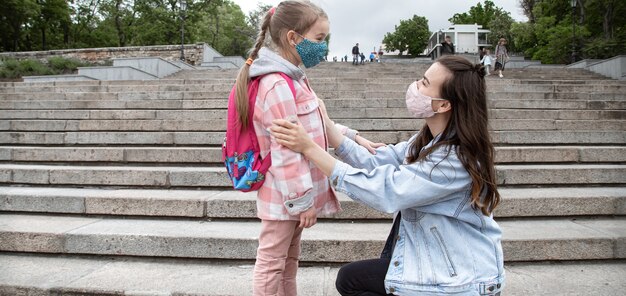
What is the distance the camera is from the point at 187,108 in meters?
7.23

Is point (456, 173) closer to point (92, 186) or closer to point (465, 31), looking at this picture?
point (92, 186)

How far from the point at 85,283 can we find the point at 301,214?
2049 mm

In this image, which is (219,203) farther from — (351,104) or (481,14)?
(481,14)

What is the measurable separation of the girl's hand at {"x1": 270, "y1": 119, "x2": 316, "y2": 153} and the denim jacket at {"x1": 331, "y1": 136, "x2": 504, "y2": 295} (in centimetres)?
20

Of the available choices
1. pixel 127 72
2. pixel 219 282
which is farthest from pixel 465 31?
pixel 219 282

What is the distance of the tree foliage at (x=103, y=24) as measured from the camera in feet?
91.4

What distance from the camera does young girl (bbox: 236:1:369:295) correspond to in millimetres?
1771

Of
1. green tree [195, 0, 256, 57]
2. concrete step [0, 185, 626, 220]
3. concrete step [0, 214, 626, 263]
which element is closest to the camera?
concrete step [0, 214, 626, 263]

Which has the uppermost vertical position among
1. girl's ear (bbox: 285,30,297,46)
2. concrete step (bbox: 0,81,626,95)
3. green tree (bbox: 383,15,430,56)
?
green tree (bbox: 383,15,430,56)

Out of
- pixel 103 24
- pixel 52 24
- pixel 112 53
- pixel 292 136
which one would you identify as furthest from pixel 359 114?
pixel 103 24

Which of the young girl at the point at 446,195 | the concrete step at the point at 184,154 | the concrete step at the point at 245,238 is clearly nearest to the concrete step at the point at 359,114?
the concrete step at the point at 184,154

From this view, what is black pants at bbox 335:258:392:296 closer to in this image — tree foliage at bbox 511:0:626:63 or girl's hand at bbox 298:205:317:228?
girl's hand at bbox 298:205:317:228

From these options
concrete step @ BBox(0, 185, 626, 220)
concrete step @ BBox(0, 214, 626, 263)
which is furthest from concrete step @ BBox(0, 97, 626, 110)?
concrete step @ BBox(0, 214, 626, 263)

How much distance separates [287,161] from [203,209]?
237 centimetres
